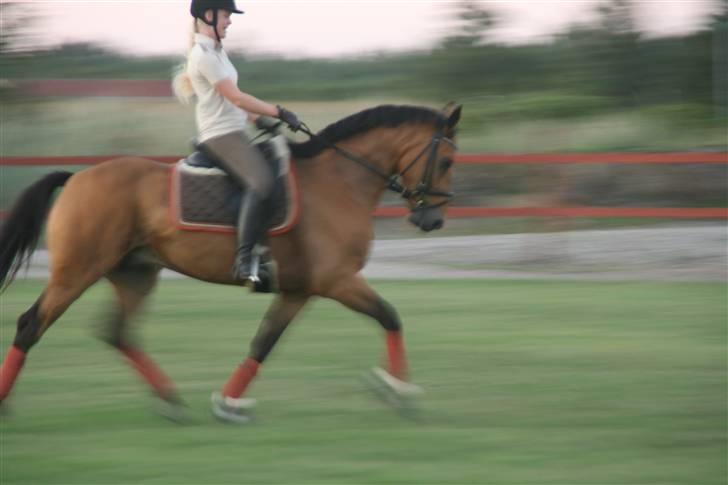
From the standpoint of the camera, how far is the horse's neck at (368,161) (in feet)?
22.9

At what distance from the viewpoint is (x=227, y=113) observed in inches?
262

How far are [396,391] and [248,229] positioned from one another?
1.29 metres

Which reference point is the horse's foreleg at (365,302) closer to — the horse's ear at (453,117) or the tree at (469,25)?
the horse's ear at (453,117)

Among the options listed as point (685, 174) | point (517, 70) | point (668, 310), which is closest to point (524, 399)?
point (668, 310)

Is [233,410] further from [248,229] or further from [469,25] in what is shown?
[469,25]

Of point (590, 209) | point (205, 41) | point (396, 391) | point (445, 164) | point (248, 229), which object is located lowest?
point (590, 209)

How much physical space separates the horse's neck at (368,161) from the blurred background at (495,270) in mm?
1297

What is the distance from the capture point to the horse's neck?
6977 millimetres

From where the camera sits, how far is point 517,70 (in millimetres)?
23672

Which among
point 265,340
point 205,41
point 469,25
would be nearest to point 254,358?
point 265,340

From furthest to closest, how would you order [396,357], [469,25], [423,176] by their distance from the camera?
[469,25]
[423,176]
[396,357]

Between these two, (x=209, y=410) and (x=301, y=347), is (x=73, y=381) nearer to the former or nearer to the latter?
(x=209, y=410)

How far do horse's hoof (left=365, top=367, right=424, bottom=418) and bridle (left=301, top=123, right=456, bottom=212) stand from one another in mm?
1072

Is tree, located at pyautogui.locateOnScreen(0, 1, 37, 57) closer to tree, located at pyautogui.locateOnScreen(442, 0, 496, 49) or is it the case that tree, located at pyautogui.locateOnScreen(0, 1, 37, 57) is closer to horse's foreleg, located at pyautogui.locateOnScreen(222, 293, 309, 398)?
tree, located at pyautogui.locateOnScreen(442, 0, 496, 49)
